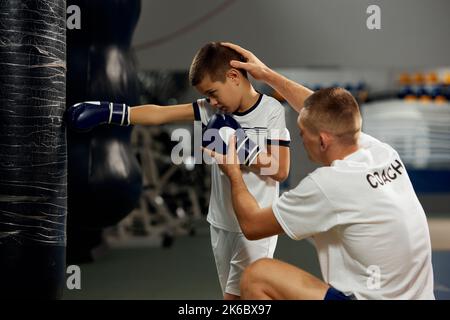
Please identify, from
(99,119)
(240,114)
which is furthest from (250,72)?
(99,119)

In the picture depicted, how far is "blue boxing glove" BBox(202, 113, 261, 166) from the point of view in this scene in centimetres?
218

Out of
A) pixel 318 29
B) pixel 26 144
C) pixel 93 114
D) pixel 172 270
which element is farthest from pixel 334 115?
pixel 172 270

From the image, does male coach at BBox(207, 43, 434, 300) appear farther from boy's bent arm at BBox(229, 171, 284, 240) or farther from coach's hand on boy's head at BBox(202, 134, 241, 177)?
coach's hand on boy's head at BBox(202, 134, 241, 177)

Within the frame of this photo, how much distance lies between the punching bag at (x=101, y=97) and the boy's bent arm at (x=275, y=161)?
37.0 inches

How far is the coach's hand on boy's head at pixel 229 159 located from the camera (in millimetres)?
2025

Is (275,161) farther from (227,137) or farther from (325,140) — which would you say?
(325,140)

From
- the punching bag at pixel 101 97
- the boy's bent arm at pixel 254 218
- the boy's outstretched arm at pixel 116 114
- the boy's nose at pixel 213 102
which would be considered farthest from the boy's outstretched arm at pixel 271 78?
the punching bag at pixel 101 97

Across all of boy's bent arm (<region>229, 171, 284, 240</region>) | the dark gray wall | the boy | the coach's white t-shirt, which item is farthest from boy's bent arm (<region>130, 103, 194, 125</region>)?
the dark gray wall

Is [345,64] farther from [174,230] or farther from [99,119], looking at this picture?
[99,119]

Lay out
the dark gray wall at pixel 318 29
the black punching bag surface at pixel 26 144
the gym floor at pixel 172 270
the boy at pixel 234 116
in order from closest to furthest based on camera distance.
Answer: the black punching bag surface at pixel 26 144
the boy at pixel 234 116
the gym floor at pixel 172 270
the dark gray wall at pixel 318 29

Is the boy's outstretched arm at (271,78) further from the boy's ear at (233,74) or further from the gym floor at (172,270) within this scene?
the gym floor at (172,270)

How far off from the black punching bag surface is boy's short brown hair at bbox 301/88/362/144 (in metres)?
0.88

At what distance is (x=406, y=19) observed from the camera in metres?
4.20

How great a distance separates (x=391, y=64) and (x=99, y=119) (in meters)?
2.62
